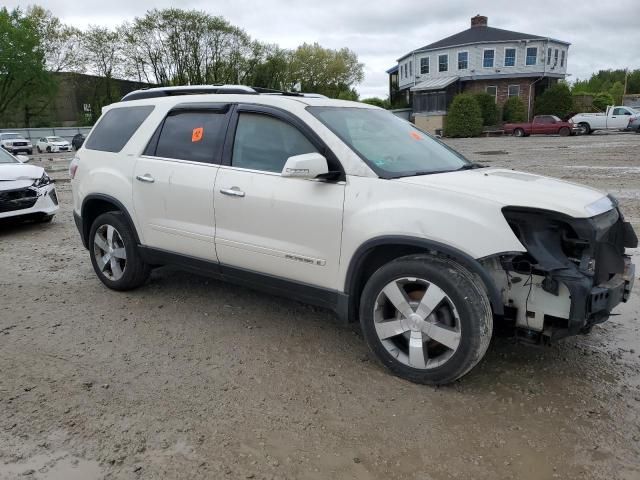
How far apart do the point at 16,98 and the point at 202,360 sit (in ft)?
183

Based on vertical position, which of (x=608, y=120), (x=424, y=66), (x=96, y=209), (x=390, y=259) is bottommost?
(x=390, y=259)

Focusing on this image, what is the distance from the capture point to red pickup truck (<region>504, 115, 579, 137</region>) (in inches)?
1357

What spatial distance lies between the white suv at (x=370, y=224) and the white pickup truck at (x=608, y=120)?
Answer: 34.8 metres

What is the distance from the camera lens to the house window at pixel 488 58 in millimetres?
46875

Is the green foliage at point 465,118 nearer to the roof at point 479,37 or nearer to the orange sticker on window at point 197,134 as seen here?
the roof at point 479,37

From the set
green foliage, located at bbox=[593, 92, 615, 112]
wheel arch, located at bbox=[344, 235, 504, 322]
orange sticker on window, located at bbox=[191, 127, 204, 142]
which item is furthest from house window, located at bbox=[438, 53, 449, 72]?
wheel arch, located at bbox=[344, 235, 504, 322]

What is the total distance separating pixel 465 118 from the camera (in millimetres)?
39688

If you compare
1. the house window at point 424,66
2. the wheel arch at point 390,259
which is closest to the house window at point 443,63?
the house window at point 424,66

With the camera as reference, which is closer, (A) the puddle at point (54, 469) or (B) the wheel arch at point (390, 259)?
(A) the puddle at point (54, 469)

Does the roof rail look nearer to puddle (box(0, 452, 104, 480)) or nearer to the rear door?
the rear door

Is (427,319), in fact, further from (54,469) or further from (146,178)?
(146,178)

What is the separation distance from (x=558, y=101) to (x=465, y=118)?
9.15 m

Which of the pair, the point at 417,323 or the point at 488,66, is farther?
the point at 488,66

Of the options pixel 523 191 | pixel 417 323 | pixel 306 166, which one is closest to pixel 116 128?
pixel 306 166
